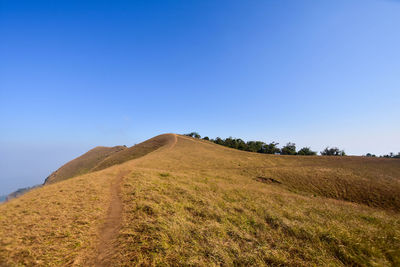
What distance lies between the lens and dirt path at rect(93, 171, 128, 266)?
17.1 ft

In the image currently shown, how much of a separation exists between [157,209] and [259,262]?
5.83 meters

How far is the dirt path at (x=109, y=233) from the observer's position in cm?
521

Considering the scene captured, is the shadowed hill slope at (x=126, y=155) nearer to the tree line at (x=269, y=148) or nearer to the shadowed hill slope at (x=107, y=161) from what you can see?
the shadowed hill slope at (x=107, y=161)

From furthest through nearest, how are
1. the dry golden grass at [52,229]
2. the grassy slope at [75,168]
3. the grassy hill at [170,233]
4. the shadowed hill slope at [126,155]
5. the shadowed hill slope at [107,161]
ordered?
the grassy slope at [75,168] → the shadowed hill slope at [107,161] → the shadowed hill slope at [126,155] → the grassy hill at [170,233] → the dry golden grass at [52,229]

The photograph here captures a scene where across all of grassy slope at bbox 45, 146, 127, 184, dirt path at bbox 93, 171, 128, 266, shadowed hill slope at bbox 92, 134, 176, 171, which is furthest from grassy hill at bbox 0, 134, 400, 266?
grassy slope at bbox 45, 146, 127, 184

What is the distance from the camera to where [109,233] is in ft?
21.8

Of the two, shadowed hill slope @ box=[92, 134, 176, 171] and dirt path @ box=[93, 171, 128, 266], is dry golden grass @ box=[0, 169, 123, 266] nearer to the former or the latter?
dirt path @ box=[93, 171, 128, 266]

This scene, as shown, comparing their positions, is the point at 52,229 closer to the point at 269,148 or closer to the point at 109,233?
the point at 109,233

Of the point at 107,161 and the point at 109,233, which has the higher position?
the point at 107,161

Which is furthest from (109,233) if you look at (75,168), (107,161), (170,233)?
(75,168)

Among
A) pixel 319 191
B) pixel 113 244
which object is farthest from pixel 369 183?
pixel 113 244

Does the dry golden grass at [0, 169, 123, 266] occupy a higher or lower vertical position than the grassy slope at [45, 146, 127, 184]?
higher

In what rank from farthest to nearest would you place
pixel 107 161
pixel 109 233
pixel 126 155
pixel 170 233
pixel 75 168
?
pixel 75 168, pixel 126 155, pixel 107 161, pixel 109 233, pixel 170 233

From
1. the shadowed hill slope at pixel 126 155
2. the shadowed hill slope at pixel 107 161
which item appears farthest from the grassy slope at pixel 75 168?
the shadowed hill slope at pixel 126 155
